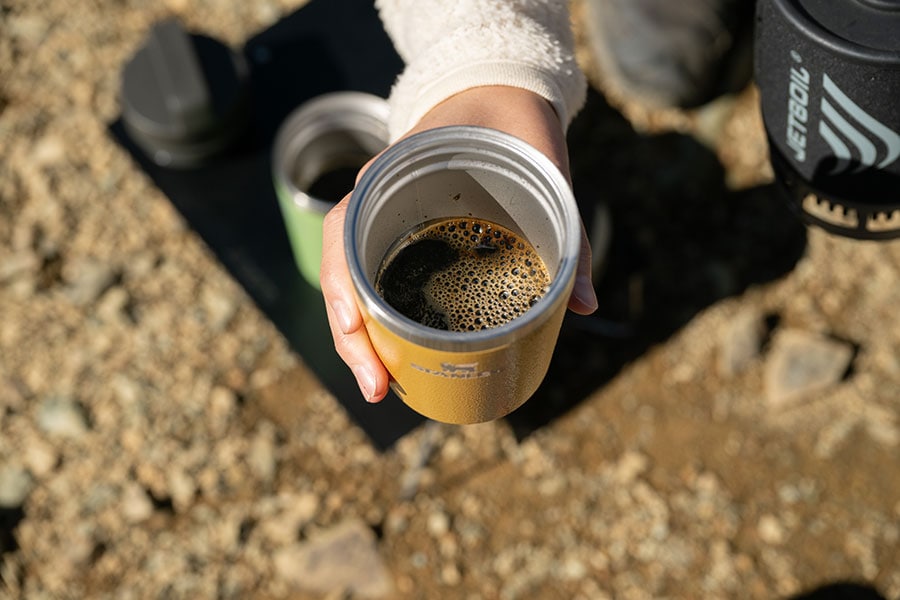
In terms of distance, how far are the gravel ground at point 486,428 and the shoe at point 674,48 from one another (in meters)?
0.08

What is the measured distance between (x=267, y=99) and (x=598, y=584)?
116cm

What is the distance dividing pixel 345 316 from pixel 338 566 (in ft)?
3.33

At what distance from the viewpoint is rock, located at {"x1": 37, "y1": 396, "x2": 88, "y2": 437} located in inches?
76.4

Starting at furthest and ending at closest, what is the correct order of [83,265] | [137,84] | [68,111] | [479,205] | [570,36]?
1. [68,111]
2. [83,265]
3. [137,84]
4. [570,36]
5. [479,205]

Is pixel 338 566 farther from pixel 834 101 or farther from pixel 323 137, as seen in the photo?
pixel 834 101

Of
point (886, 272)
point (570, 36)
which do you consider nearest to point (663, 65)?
point (886, 272)

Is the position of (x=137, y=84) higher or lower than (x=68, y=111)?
higher

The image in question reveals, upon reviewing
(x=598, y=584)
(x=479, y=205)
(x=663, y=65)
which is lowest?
(x=598, y=584)

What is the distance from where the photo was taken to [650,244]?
2113 millimetres

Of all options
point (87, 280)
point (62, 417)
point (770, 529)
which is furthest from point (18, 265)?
point (770, 529)

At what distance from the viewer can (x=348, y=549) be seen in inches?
72.9

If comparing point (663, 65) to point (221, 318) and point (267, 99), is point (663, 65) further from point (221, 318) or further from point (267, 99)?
point (221, 318)

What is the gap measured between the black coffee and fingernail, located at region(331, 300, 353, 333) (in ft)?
0.13

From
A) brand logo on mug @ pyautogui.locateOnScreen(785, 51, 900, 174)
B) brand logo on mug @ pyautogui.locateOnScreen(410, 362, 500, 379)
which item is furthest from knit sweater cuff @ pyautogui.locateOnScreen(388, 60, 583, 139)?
brand logo on mug @ pyautogui.locateOnScreen(410, 362, 500, 379)
